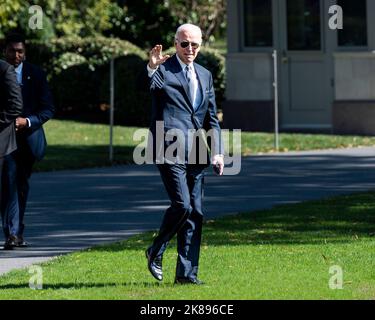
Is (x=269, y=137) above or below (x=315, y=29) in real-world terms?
below

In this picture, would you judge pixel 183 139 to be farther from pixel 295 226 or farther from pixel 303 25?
pixel 303 25

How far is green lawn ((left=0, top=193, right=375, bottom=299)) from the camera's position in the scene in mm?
9805

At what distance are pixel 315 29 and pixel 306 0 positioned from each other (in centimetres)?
54

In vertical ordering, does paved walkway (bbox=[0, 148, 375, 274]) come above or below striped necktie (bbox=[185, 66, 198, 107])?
below

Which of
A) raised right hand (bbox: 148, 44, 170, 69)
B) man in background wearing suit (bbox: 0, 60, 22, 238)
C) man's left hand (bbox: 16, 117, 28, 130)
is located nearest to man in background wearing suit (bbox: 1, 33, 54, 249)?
man's left hand (bbox: 16, 117, 28, 130)

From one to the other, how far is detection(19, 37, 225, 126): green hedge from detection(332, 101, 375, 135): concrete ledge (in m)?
3.63

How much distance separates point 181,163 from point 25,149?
2828mm

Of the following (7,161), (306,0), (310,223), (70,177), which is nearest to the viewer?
(7,161)

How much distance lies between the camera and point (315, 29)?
2452 centimetres

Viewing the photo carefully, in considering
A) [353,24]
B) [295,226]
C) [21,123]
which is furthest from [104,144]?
[21,123]

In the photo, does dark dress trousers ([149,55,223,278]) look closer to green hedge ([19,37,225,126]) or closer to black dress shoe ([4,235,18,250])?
black dress shoe ([4,235,18,250])

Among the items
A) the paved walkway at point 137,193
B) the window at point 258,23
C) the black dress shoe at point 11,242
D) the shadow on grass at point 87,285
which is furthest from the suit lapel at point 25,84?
the window at point 258,23

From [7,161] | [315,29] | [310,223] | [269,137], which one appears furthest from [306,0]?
[7,161]
